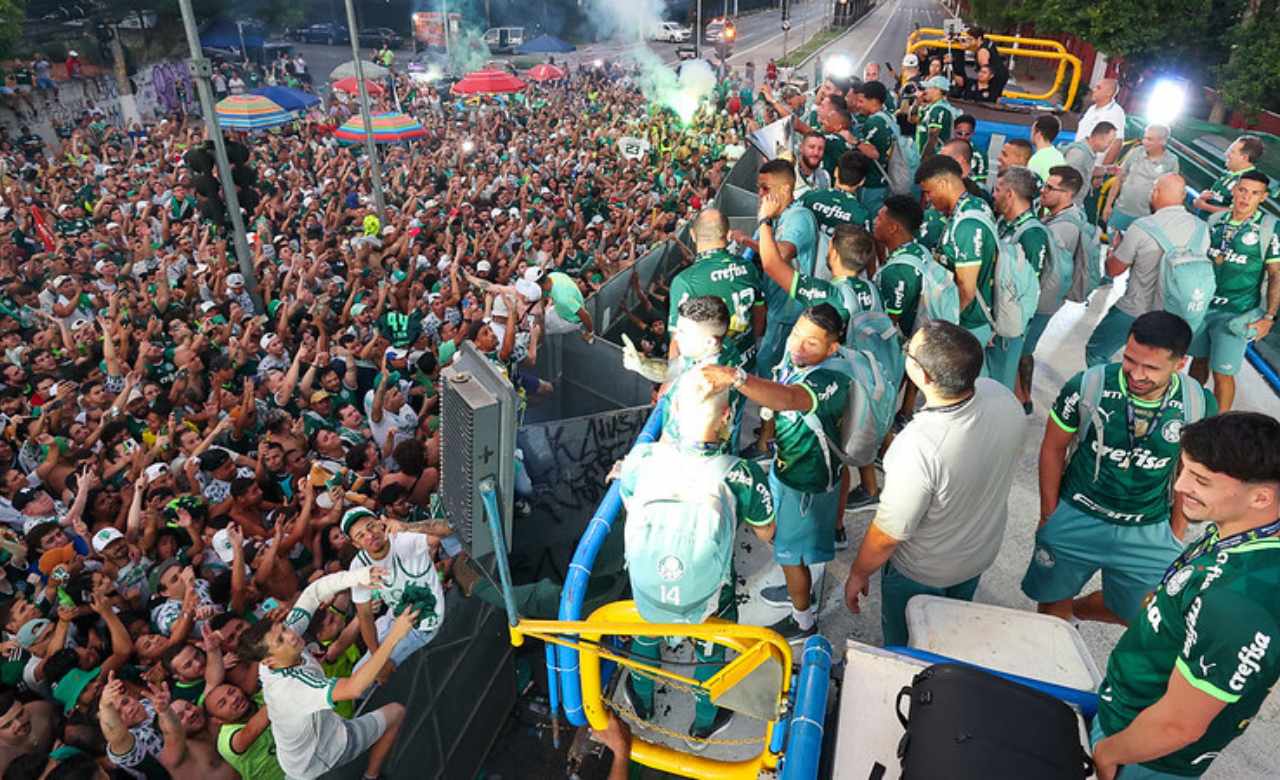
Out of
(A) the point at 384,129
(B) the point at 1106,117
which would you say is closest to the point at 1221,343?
(B) the point at 1106,117

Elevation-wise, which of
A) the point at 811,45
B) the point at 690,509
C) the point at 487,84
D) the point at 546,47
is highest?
the point at 690,509

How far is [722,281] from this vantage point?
509cm

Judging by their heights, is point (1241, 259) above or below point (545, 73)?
above

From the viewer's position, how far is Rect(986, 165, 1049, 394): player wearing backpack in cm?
560

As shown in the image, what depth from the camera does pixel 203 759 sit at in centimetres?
402

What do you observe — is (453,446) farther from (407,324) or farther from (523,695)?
(407,324)

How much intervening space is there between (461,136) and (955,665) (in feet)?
68.0

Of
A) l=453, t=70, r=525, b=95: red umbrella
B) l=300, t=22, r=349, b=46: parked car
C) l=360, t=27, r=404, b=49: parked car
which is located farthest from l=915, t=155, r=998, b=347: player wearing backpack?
l=300, t=22, r=349, b=46: parked car

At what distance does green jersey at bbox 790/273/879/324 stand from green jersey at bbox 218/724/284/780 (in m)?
3.98

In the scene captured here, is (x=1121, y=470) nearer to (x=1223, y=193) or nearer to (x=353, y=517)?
(x=353, y=517)

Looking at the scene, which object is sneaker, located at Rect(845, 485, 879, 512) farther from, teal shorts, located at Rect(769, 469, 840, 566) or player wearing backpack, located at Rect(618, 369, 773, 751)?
player wearing backpack, located at Rect(618, 369, 773, 751)

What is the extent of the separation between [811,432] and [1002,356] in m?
2.57

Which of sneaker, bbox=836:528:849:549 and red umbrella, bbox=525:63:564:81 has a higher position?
red umbrella, bbox=525:63:564:81

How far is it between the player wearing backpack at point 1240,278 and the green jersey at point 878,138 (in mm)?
3112
